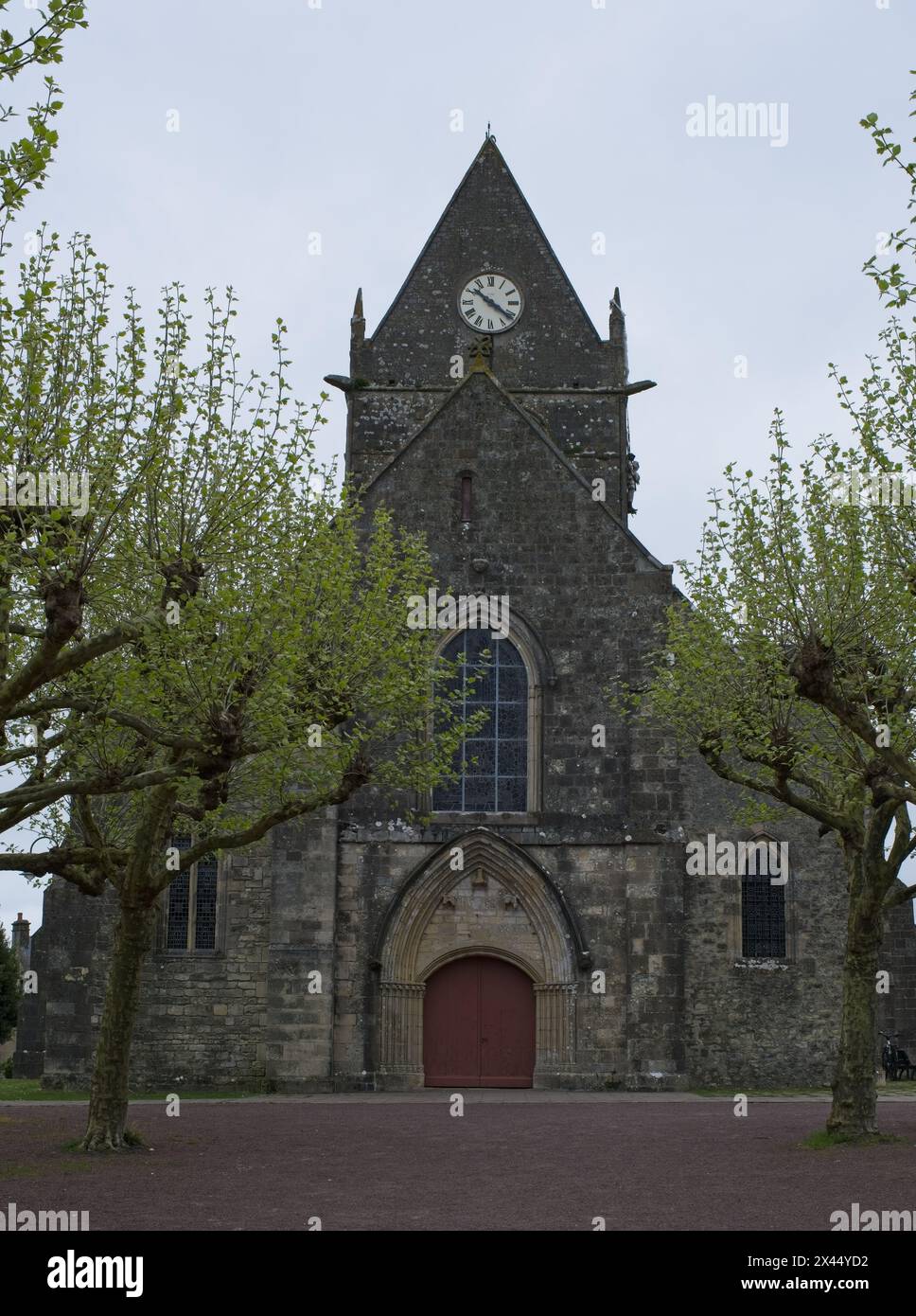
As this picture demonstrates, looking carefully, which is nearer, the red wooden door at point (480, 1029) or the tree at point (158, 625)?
the tree at point (158, 625)

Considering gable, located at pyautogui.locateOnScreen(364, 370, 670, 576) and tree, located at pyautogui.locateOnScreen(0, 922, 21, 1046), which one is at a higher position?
gable, located at pyautogui.locateOnScreen(364, 370, 670, 576)

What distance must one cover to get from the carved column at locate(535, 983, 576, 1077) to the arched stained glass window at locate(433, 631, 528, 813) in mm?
3198

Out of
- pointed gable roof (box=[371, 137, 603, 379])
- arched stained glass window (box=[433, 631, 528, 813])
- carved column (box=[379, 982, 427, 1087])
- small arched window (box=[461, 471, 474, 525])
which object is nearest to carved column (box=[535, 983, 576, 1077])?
carved column (box=[379, 982, 427, 1087])

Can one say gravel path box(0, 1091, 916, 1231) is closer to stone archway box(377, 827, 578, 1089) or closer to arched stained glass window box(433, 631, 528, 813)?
stone archway box(377, 827, 578, 1089)

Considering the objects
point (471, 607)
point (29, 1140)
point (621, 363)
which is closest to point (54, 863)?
point (29, 1140)

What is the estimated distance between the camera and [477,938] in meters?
29.3

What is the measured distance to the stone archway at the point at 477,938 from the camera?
93.8 ft

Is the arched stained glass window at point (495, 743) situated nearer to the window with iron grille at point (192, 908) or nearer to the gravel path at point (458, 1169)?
the window with iron grille at point (192, 908)

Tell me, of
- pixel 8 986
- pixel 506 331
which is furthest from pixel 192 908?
pixel 506 331

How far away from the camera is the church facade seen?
2850 centimetres

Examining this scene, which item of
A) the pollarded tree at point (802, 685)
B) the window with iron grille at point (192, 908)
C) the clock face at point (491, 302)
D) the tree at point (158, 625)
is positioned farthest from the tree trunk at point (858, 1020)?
the clock face at point (491, 302)

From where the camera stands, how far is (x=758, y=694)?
19.6 metres

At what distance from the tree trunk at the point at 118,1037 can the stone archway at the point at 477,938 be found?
9410 millimetres

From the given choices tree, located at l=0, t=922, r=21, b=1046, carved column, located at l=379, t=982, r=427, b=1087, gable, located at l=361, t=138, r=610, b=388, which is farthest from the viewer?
tree, located at l=0, t=922, r=21, b=1046
